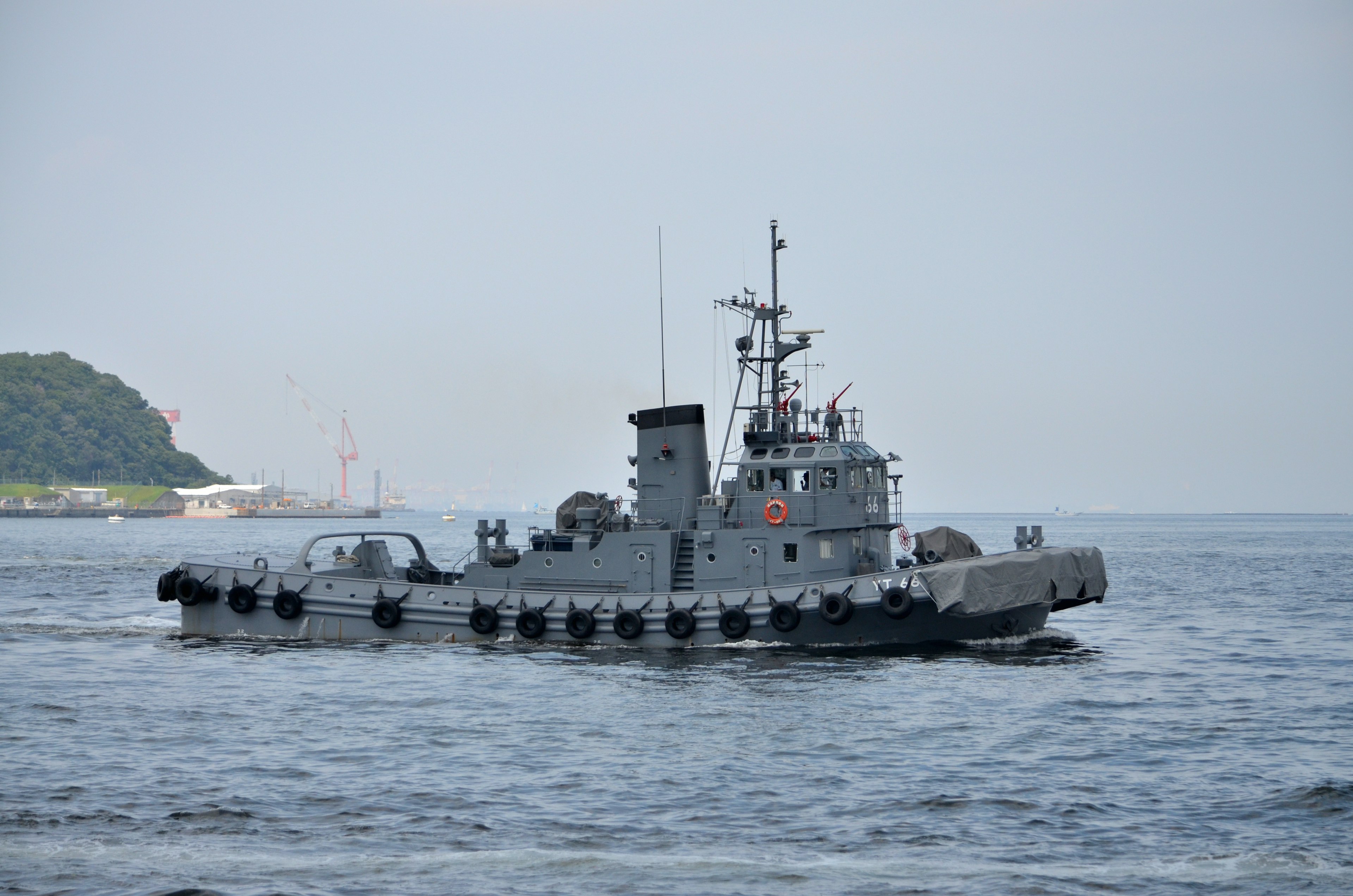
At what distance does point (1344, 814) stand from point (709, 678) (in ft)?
35.3

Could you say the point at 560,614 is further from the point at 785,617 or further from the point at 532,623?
the point at 785,617

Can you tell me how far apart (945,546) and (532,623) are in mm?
9797

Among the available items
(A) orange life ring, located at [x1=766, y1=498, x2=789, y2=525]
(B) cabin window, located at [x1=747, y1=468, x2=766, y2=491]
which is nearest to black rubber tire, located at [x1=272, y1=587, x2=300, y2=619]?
(B) cabin window, located at [x1=747, y1=468, x2=766, y2=491]

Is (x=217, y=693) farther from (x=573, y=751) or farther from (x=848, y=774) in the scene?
(x=848, y=774)

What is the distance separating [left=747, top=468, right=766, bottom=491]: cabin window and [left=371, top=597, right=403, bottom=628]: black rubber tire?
8463mm

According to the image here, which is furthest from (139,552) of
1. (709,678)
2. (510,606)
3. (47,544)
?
(709,678)

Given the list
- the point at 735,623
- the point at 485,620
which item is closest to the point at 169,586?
the point at 485,620

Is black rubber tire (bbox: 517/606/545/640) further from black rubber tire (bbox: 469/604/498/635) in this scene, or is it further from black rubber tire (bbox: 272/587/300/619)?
black rubber tire (bbox: 272/587/300/619)

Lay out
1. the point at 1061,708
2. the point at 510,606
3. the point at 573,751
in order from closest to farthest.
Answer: the point at 573,751, the point at 1061,708, the point at 510,606

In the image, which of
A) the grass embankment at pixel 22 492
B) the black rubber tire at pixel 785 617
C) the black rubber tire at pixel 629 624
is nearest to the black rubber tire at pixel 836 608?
the black rubber tire at pixel 785 617

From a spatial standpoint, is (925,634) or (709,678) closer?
(709,678)

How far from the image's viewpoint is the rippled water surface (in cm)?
1093

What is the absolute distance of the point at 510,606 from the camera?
25.4m

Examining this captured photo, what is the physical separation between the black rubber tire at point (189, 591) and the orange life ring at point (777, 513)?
44.7 ft
